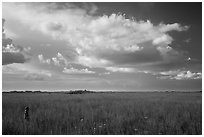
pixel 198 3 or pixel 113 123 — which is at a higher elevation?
pixel 198 3

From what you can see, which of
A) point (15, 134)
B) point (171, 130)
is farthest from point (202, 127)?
point (15, 134)

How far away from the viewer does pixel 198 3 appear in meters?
Result: 8.22

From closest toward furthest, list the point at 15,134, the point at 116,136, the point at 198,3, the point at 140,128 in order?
the point at 116,136 < the point at 15,134 < the point at 140,128 < the point at 198,3

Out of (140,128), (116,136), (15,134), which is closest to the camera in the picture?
(116,136)

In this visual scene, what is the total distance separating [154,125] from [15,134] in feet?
14.2

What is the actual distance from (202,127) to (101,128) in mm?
3183

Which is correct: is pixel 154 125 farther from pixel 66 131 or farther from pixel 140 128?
pixel 66 131

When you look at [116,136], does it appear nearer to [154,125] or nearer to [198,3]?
[154,125]

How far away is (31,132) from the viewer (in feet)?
22.3

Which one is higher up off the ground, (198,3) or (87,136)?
(198,3)

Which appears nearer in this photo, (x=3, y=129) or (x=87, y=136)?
(x=87, y=136)

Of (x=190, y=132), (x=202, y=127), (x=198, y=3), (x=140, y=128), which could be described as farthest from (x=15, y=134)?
(x=198, y=3)

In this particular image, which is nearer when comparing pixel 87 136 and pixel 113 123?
pixel 87 136

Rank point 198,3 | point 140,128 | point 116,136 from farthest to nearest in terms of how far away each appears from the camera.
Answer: point 198,3
point 140,128
point 116,136
